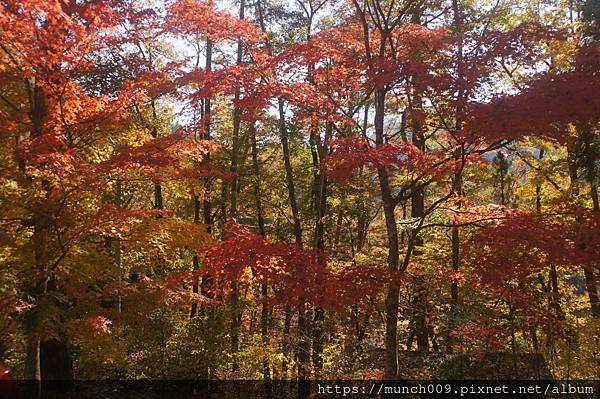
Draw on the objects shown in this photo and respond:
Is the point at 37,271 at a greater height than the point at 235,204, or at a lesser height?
lesser

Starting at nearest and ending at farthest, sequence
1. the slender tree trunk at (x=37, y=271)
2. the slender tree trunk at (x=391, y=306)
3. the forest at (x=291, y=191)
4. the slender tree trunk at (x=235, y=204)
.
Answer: the forest at (x=291, y=191) → the slender tree trunk at (x=37, y=271) → the slender tree trunk at (x=391, y=306) → the slender tree trunk at (x=235, y=204)

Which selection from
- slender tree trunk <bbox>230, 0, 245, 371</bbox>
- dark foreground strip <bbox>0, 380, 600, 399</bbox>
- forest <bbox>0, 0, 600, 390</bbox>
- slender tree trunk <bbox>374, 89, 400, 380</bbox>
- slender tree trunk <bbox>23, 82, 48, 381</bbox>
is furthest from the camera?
slender tree trunk <bbox>230, 0, 245, 371</bbox>

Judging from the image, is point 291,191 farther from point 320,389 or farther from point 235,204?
point 320,389

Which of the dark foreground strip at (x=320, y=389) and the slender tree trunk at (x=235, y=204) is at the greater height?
the slender tree trunk at (x=235, y=204)

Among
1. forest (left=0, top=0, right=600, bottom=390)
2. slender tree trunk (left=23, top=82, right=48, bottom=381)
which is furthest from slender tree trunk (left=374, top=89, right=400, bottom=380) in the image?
slender tree trunk (left=23, top=82, right=48, bottom=381)

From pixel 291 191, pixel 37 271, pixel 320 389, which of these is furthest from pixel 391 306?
pixel 291 191

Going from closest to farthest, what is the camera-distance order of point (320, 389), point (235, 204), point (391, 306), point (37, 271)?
point (37, 271) → point (391, 306) → point (320, 389) → point (235, 204)

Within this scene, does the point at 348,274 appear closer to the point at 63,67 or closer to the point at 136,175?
the point at 136,175

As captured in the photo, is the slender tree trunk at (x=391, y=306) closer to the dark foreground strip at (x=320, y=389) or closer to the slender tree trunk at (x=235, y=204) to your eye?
the dark foreground strip at (x=320, y=389)

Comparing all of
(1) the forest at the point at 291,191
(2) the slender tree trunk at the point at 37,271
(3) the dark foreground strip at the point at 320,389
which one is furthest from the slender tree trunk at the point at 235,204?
(2) the slender tree trunk at the point at 37,271

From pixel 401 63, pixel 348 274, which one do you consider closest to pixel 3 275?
pixel 348 274

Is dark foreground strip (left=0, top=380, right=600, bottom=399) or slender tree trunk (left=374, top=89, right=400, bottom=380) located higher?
slender tree trunk (left=374, top=89, right=400, bottom=380)

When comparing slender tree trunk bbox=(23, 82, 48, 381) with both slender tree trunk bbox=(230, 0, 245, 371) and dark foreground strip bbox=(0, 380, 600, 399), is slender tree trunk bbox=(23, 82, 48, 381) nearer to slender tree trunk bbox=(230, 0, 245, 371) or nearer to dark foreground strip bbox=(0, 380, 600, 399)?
dark foreground strip bbox=(0, 380, 600, 399)

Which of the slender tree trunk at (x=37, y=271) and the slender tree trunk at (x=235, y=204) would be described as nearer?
the slender tree trunk at (x=37, y=271)
